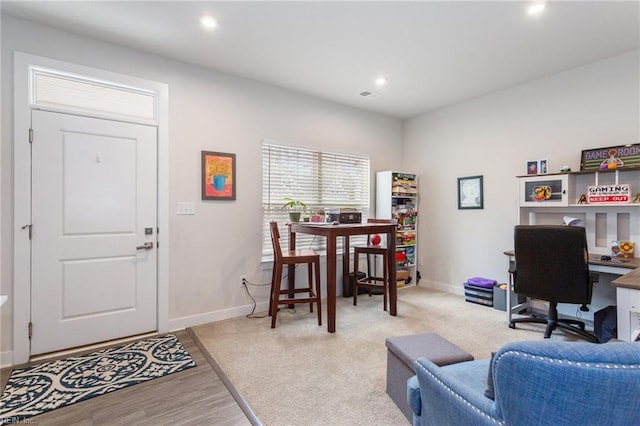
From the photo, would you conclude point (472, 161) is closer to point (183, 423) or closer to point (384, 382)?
point (384, 382)

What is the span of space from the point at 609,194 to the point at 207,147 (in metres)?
3.89

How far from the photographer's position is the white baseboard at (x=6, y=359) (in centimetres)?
231

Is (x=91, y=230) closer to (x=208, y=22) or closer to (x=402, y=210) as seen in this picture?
(x=208, y=22)

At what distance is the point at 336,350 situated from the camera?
2.55 m

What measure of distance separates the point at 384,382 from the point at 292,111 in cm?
308

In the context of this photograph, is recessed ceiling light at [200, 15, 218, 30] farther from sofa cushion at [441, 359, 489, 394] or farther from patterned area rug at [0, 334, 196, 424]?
sofa cushion at [441, 359, 489, 394]

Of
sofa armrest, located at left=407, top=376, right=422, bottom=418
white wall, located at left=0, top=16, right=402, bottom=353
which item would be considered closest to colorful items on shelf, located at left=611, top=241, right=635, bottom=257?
sofa armrest, located at left=407, top=376, right=422, bottom=418

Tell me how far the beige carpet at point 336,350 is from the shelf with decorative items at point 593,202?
1.08 m

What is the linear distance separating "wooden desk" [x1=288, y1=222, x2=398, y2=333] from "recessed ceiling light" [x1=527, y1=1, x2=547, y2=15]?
6.92ft

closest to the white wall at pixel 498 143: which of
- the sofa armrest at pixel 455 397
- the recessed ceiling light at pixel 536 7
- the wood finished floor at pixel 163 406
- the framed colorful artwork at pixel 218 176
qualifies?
the recessed ceiling light at pixel 536 7

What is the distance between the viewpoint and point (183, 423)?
1.70 metres

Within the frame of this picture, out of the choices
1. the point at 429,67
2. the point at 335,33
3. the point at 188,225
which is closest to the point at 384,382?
the point at 188,225

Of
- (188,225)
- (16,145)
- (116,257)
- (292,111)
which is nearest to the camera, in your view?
(16,145)

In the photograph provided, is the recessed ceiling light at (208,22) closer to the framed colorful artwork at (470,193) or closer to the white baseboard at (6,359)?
the white baseboard at (6,359)
